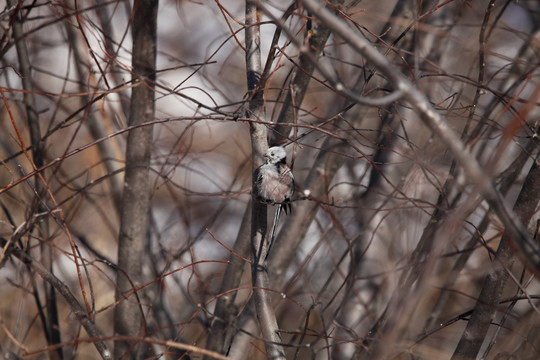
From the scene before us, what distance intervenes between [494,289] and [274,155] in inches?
30.2

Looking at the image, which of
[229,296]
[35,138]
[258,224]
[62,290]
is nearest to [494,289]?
[258,224]

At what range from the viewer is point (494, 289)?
4.59ft

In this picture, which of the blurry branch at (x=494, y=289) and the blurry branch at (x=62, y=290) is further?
the blurry branch at (x=494, y=289)

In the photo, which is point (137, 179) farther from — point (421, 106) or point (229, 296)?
point (421, 106)

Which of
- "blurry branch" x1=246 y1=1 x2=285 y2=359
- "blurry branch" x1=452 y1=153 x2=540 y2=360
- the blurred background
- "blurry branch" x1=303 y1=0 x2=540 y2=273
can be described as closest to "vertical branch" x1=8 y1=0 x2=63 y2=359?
the blurred background

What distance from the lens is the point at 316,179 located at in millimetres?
1956

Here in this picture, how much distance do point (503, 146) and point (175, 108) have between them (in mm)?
4038

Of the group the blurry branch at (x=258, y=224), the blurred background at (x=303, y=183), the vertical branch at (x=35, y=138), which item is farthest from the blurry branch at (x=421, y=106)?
the vertical branch at (x=35, y=138)

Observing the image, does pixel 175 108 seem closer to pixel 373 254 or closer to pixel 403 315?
pixel 373 254

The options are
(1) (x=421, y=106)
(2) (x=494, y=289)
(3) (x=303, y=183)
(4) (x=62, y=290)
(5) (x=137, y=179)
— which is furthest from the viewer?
(3) (x=303, y=183)

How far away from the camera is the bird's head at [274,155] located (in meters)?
1.27

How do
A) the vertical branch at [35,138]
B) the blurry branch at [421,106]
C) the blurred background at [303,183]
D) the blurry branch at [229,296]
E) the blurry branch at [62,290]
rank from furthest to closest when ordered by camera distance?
the blurry branch at [229,296] < the vertical branch at [35,138] < the blurred background at [303,183] < the blurry branch at [62,290] < the blurry branch at [421,106]

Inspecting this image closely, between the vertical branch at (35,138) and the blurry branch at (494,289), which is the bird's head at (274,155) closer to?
the blurry branch at (494,289)

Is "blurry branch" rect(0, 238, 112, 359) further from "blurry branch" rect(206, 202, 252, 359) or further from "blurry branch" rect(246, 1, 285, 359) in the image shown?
"blurry branch" rect(206, 202, 252, 359)
